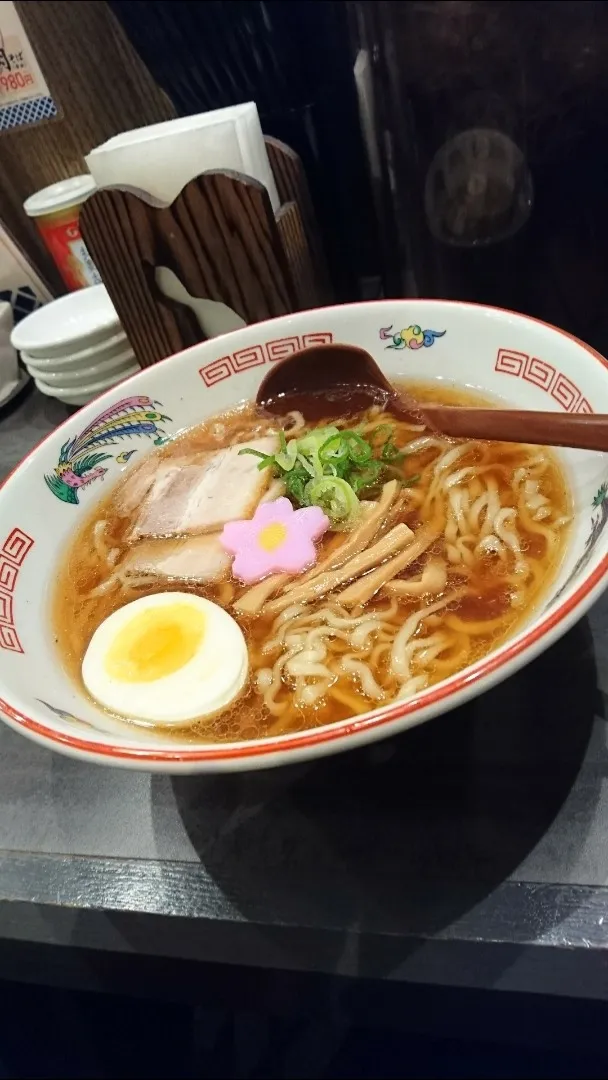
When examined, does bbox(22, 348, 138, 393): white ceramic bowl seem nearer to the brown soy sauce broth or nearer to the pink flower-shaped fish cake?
the brown soy sauce broth

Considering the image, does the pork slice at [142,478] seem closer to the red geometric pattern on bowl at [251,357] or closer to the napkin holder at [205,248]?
the red geometric pattern on bowl at [251,357]

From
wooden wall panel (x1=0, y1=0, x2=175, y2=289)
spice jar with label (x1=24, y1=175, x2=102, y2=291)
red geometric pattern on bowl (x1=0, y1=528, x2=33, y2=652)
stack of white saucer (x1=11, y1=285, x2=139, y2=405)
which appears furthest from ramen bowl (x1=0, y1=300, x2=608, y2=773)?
wooden wall panel (x1=0, y1=0, x2=175, y2=289)

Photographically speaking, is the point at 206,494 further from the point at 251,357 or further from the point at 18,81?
the point at 18,81

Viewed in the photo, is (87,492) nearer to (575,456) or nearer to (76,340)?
(76,340)

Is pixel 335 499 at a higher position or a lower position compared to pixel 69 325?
lower

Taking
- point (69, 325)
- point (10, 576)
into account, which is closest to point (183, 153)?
point (69, 325)

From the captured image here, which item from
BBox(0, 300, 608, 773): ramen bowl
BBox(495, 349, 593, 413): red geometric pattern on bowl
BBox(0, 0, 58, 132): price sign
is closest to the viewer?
BBox(0, 300, 608, 773): ramen bowl
